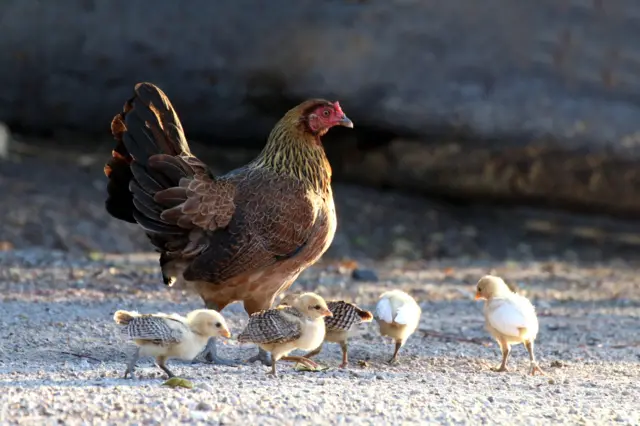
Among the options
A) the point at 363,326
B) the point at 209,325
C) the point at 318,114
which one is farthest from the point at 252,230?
the point at 363,326

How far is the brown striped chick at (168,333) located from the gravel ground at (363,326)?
0.50 ft

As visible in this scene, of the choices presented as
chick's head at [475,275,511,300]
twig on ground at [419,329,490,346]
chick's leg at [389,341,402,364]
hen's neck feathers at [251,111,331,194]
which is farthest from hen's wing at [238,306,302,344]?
twig on ground at [419,329,490,346]

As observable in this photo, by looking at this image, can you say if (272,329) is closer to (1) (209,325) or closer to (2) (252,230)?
(1) (209,325)

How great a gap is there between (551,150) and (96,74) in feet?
19.7

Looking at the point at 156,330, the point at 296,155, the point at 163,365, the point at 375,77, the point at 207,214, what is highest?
the point at 375,77

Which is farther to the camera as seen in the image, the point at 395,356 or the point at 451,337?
the point at 451,337

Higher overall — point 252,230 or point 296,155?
point 296,155

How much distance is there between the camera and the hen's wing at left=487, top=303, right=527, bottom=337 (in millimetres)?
6566

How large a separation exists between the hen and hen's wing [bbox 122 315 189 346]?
3.08 ft

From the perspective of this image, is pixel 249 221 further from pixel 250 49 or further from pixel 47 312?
pixel 250 49

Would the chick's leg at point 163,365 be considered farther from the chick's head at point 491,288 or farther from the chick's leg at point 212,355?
the chick's head at point 491,288

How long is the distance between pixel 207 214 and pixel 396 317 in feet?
4.62

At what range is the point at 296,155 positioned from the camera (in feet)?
24.3

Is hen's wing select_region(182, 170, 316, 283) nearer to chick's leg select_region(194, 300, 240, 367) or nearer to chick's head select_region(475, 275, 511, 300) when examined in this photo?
chick's leg select_region(194, 300, 240, 367)
